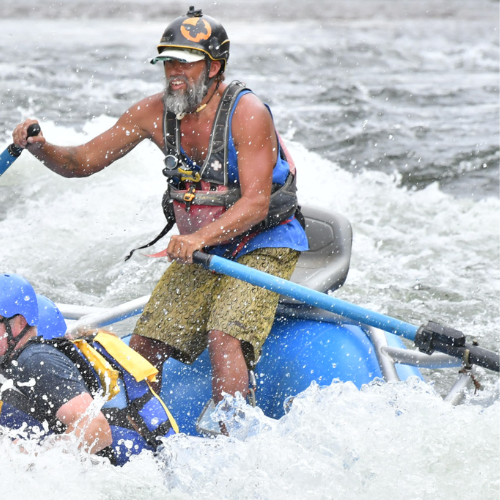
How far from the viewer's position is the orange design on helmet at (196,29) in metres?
3.38

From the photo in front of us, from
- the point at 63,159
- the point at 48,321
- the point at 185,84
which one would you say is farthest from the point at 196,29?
the point at 48,321

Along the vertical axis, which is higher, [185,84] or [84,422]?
[185,84]

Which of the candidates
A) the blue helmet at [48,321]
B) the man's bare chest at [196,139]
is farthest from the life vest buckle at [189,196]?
the blue helmet at [48,321]

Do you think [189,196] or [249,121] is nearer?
[249,121]

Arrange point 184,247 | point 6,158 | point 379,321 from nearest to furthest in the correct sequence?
1. point 379,321
2. point 184,247
3. point 6,158

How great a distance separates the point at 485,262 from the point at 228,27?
16.0 m

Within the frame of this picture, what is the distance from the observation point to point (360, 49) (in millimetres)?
18312

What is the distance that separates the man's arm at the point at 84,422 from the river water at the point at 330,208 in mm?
169

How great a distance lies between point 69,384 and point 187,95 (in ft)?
4.31

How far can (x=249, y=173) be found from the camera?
339 centimetres

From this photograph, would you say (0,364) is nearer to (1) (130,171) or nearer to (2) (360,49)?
(1) (130,171)

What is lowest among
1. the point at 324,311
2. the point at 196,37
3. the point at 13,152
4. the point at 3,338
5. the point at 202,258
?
the point at 324,311

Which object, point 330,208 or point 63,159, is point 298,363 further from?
point 330,208

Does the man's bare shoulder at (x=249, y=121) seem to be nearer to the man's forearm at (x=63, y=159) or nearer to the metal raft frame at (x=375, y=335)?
the man's forearm at (x=63, y=159)
